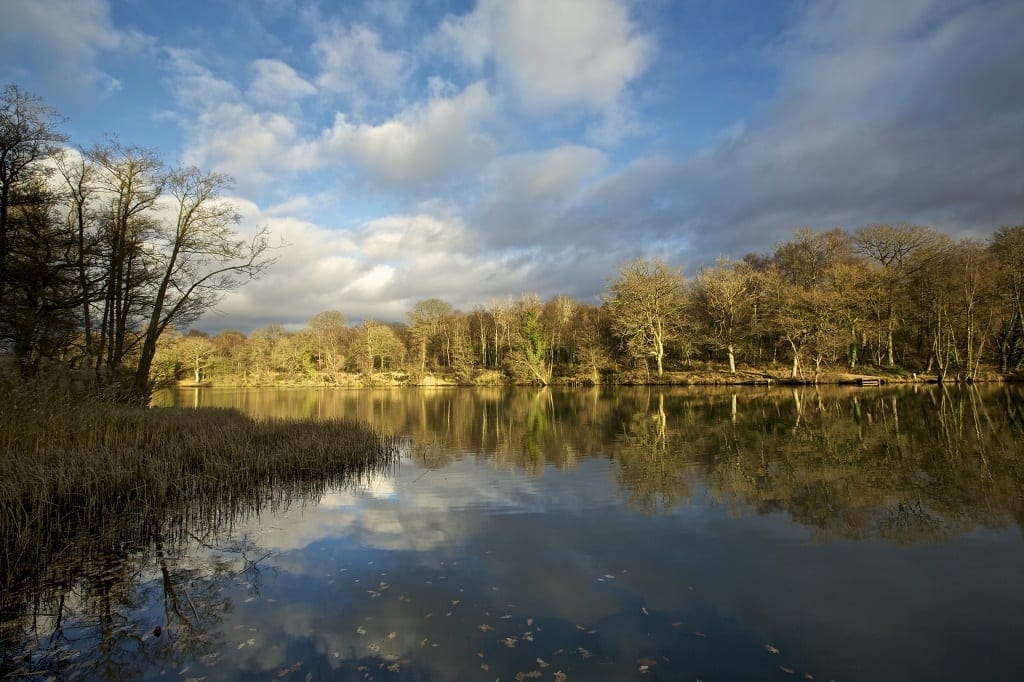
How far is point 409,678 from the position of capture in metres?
4.30

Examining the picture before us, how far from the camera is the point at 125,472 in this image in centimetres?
917

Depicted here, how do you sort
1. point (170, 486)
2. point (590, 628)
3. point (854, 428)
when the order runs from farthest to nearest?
point (854, 428) < point (170, 486) < point (590, 628)

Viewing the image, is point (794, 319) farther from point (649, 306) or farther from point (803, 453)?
point (803, 453)

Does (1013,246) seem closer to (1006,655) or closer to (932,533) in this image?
(932,533)

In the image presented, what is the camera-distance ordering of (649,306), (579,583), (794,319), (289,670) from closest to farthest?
(289,670)
(579,583)
(794,319)
(649,306)

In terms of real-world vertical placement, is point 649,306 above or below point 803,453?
above

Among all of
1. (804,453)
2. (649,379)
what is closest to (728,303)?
(649,379)

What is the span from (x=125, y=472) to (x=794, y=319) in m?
44.5

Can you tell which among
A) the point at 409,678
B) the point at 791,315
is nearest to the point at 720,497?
the point at 409,678

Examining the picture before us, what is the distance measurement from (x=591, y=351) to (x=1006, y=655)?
51620 mm

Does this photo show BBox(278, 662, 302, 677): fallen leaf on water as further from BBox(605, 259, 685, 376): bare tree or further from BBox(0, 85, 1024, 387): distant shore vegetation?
BBox(605, 259, 685, 376): bare tree

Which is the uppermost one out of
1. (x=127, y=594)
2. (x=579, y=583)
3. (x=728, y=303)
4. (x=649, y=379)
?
(x=728, y=303)

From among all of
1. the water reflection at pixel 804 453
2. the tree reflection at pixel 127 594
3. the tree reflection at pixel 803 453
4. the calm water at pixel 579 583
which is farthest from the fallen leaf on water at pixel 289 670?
the water reflection at pixel 804 453

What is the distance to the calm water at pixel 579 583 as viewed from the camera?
4.54 m
